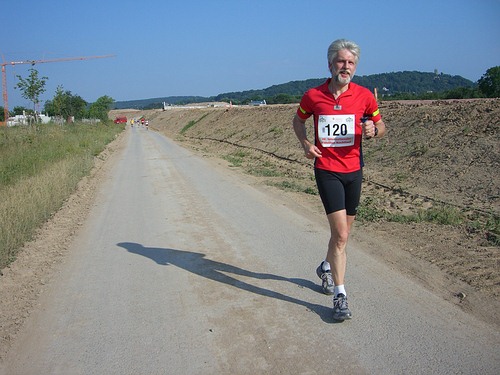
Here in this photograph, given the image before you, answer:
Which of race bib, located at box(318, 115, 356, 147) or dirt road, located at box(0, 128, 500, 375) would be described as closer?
dirt road, located at box(0, 128, 500, 375)

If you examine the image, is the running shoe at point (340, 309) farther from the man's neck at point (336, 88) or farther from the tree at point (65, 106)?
the tree at point (65, 106)

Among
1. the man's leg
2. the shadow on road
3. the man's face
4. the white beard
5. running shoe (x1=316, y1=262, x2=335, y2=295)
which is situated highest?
the man's face

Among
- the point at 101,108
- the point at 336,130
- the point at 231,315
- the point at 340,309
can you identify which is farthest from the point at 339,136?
the point at 101,108

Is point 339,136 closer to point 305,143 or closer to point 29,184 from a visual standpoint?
point 305,143

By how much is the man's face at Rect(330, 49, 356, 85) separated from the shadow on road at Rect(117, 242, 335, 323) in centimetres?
210

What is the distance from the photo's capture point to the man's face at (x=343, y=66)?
3912mm

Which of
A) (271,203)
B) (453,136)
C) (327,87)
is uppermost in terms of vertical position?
(327,87)

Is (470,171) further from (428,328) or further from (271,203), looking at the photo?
(428,328)

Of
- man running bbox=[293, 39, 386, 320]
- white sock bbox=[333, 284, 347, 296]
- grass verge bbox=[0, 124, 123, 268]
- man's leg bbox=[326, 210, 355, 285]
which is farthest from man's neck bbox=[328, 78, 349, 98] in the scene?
grass verge bbox=[0, 124, 123, 268]

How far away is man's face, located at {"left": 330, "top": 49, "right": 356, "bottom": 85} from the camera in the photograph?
391 cm

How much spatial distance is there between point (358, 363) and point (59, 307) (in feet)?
9.67

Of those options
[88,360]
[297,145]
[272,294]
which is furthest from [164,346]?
[297,145]

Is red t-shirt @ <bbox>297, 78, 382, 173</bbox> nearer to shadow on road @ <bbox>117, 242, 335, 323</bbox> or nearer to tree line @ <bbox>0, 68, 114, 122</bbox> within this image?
shadow on road @ <bbox>117, 242, 335, 323</bbox>

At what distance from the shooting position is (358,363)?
333 centimetres
